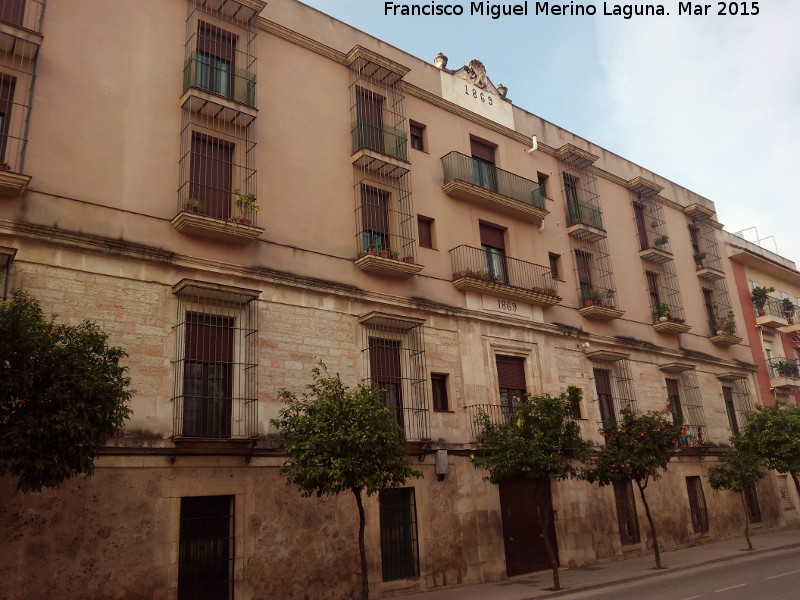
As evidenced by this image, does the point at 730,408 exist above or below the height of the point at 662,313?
below

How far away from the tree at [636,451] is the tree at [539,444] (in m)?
2.08

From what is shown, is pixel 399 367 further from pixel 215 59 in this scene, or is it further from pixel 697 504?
pixel 697 504

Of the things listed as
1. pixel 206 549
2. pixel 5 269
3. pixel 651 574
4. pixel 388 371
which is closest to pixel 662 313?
pixel 651 574

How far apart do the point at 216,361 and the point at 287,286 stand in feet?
7.66

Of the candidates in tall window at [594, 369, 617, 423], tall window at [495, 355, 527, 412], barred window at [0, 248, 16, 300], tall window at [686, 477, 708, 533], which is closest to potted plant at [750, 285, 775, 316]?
tall window at [686, 477, 708, 533]

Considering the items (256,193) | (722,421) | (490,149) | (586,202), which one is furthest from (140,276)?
(722,421)

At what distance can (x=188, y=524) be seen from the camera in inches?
462

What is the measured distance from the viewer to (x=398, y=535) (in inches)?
566

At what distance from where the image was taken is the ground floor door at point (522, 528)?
16281 millimetres

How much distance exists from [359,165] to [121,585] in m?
10.8

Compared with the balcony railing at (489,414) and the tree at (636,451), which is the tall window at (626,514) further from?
the balcony railing at (489,414)

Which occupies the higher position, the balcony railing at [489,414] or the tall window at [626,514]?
the balcony railing at [489,414]

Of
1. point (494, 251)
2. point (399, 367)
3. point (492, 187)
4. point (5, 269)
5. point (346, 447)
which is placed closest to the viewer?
point (346, 447)

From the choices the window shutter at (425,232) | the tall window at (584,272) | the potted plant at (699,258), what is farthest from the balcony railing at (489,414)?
the potted plant at (699,258)
